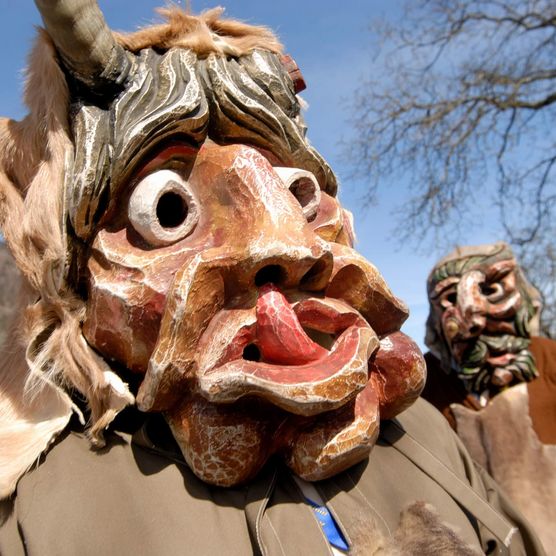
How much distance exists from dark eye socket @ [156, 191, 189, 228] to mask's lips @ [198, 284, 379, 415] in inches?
11.0

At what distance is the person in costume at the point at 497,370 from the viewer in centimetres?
285

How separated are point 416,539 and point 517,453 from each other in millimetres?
1819

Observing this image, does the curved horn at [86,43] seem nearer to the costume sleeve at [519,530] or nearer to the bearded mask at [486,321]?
the costume sleeve at [519,530]

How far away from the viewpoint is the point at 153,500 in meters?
1.23

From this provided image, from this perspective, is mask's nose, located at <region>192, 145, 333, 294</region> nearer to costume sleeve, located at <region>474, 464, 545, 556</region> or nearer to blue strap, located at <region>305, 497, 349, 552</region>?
blue strap, located at <region>305, 497, 349, 552</region>

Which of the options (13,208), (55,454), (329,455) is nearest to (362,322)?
(329,455)

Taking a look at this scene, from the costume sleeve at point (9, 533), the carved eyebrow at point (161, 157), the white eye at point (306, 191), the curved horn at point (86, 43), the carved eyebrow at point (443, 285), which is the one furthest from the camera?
the carved eyebrow at point (443, 285)

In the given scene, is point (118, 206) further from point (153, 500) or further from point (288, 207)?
point (153, 500)

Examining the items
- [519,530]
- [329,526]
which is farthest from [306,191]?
[519,530]

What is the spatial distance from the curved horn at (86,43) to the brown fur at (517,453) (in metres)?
2.39

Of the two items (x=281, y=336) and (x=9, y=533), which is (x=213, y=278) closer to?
(x=281, y=336)

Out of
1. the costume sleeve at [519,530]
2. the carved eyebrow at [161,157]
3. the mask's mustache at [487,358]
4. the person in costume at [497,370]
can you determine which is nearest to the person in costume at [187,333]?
the carved eyebrow at [161,157]

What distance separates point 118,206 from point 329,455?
27.4 inches

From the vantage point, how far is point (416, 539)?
1.28 metres
